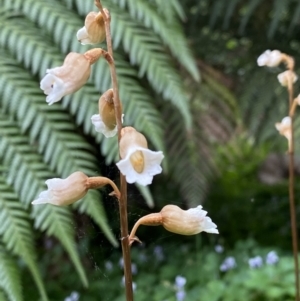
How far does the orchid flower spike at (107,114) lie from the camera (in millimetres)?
484

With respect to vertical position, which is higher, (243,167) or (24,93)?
(24,93)

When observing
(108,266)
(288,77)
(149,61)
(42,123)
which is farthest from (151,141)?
(288,77)

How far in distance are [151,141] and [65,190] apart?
847 mm

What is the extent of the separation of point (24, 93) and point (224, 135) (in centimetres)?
78

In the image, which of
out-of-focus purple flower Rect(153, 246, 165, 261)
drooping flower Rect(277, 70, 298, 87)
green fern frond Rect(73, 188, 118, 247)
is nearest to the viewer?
drooping flower Rect(277, 70, 298, 87)

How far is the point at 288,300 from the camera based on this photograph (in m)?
1.10

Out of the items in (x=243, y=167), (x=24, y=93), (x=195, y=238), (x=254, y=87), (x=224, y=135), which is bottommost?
(x=243, y=167)

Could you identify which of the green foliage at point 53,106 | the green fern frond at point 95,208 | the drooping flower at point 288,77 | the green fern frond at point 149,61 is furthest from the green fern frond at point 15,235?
the drooping flower at point 288,77

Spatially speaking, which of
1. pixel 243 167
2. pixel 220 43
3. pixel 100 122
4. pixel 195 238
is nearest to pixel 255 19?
pixel 220 43

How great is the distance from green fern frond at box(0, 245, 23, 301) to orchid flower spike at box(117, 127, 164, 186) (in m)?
0.47

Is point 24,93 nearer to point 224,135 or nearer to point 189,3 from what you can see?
point 224,135

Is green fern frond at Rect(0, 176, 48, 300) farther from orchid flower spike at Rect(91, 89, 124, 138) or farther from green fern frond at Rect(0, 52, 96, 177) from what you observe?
orchid flower spike at Rect(91, 89, 124, 138)

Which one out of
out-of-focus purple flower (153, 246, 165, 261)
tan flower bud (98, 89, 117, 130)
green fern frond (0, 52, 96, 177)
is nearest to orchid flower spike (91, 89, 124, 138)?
tan flower bud (98, 89, 117, 130)

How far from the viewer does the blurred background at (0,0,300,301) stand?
3.26 feet
